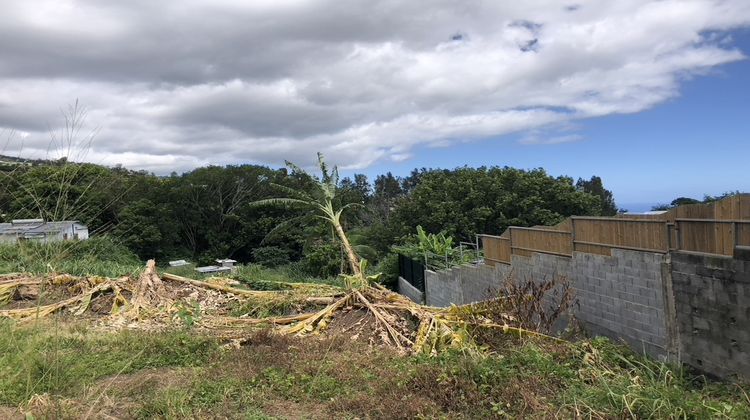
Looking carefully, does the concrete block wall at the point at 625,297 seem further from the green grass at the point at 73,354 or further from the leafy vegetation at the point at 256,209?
the leafy vegetation at the point at 256,209

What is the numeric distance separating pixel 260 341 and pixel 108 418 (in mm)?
3137

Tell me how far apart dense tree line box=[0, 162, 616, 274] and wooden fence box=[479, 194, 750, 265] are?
24.3 ft

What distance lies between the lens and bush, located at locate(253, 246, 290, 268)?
134 ft

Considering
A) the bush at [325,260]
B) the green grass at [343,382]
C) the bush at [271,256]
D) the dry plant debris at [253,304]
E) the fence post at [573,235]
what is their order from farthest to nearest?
the bush at [271,256]
the bush at [325,260]
the fence post at [573,235]
the dry plant debris at [253,304]
the green grass at [343,382]

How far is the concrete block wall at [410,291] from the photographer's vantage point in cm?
1998

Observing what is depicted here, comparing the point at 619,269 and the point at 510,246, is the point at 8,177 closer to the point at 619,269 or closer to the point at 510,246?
the point at 619,269

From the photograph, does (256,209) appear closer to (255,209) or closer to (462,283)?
(255,209)

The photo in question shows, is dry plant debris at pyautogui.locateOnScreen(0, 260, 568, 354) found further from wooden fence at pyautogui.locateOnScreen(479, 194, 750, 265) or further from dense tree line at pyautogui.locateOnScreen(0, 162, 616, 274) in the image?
wooden fence at pyautogui.locateOnScreen(479, 194, 750, 265)

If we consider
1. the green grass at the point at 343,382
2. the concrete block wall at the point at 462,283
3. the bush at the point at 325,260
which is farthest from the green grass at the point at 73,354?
the bush at the point at 325,260

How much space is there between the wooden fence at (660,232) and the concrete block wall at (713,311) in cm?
24

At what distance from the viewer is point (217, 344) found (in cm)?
677

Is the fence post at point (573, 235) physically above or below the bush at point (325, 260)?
above

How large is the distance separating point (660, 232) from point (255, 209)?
3933 centimetres

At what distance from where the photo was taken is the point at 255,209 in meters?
44.6
